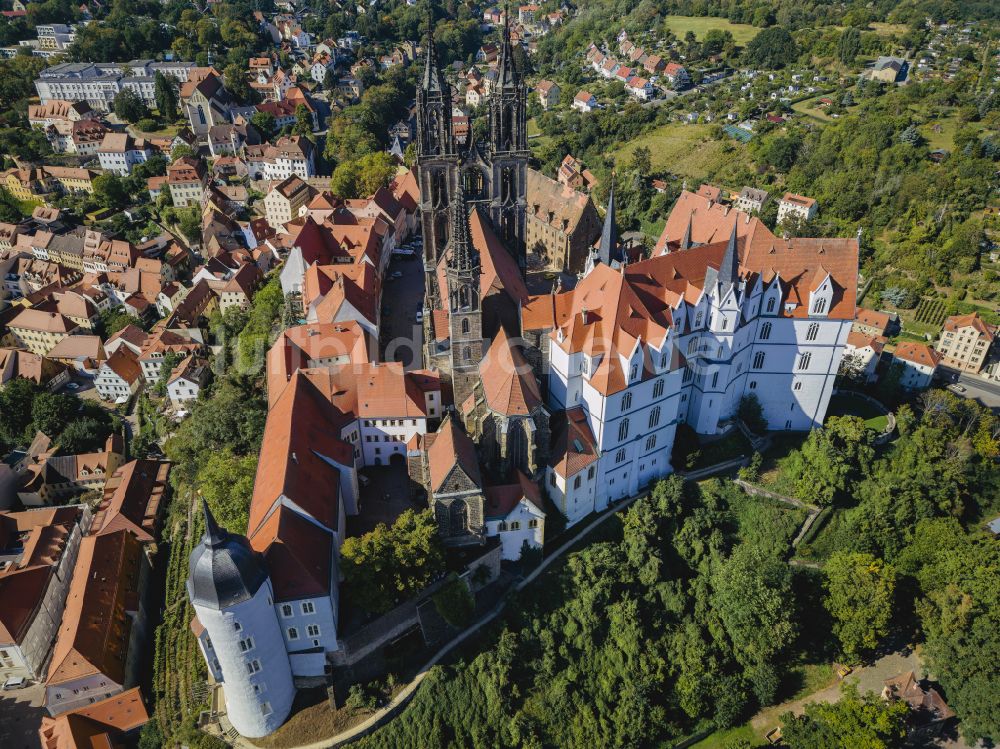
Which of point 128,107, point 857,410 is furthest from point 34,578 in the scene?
point 128,107

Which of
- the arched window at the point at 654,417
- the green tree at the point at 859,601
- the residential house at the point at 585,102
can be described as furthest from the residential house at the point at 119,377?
the residential house at the point at 585,102

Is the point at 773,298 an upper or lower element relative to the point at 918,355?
upper

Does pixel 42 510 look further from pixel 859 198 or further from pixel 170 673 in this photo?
pixel 859 198

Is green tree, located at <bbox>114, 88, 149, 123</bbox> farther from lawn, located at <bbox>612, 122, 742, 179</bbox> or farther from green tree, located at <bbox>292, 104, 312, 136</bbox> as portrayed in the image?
lawn, located at <bbox>612, 122, 742, 179</bbox>

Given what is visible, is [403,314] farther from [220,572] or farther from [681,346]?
[220,572]

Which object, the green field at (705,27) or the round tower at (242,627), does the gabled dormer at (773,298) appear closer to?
the round tower at (242,627)

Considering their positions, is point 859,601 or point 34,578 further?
point 34,578

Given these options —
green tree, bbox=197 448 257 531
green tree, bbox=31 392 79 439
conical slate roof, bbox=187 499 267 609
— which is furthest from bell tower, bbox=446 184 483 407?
green tree, bbox=31 392 79 439
